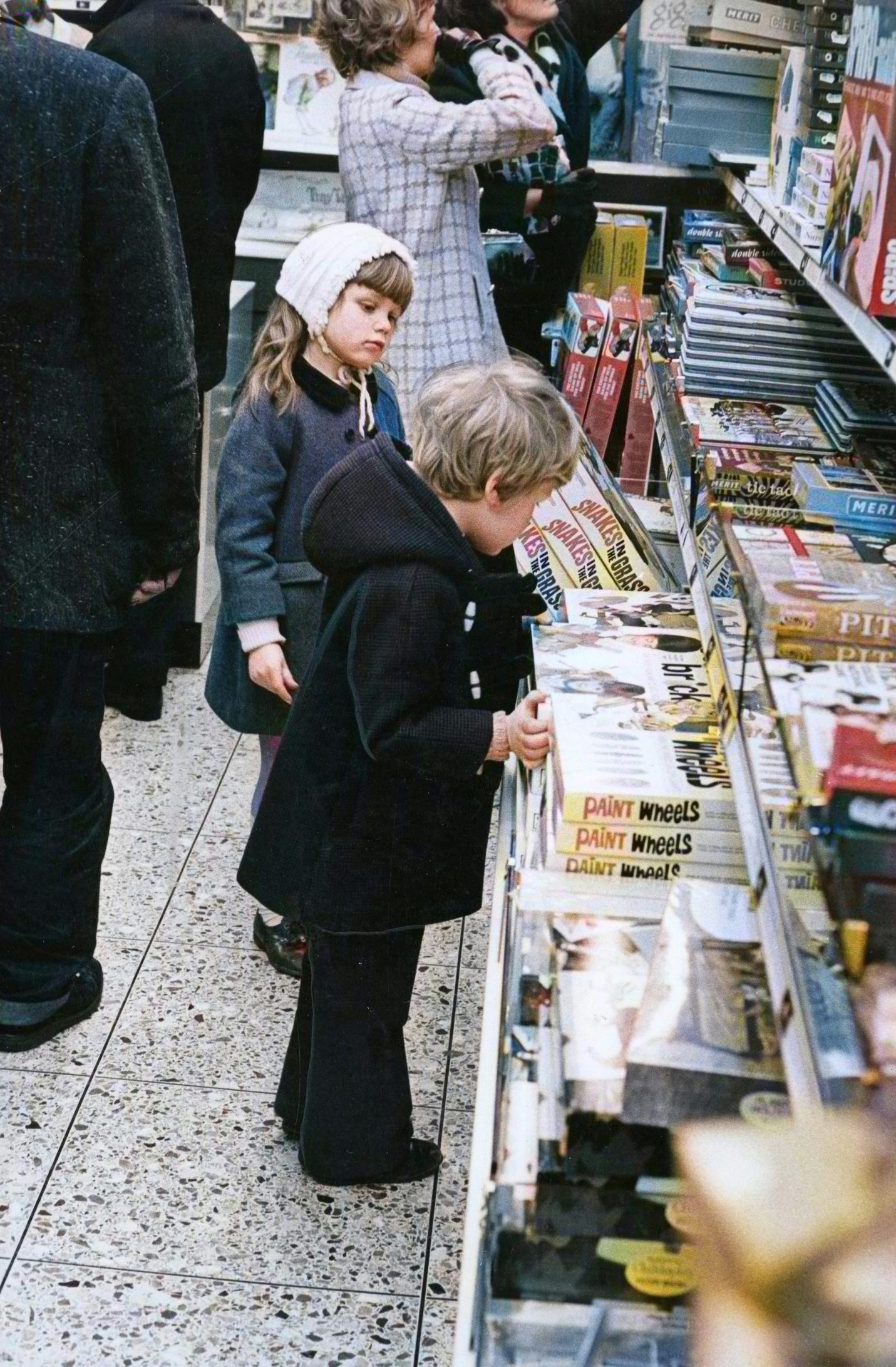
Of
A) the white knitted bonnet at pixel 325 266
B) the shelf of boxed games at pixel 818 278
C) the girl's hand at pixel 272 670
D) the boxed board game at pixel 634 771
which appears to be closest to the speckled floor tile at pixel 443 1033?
the girl's hand at pixel 272 670

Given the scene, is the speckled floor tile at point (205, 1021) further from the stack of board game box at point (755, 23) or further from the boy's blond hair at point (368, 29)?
the stack of board game box at point (755, 23)

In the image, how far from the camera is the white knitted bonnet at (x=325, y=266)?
2637 millimetres

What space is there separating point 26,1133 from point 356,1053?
61cm

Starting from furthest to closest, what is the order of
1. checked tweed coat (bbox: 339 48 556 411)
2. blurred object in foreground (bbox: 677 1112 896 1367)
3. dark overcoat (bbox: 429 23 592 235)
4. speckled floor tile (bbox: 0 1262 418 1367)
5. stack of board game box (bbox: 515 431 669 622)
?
dark overcoat (bbox: 429 23 592 235) → checked tweed coat (bbox: 339 48 556 411) → stack of board game box (bbox: 515 431 669 622) → speckled floor tile (bbox: 0 1262 418 1367) → blurred object in foreground (bbox: 677 1112 896 1367)

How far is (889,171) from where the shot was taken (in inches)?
65.6

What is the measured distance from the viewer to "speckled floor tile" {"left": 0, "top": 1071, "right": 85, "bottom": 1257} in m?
2.31

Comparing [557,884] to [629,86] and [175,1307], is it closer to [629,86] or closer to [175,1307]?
[175,1307]

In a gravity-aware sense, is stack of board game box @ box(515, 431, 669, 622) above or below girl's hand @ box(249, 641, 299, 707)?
above

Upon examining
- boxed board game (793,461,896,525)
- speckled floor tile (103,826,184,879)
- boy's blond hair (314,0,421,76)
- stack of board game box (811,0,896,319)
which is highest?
stack of board game box (811,0,896,319)

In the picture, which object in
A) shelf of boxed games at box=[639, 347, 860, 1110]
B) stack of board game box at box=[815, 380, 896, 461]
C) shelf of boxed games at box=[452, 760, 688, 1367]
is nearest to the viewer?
shelf of boxed games at box=[639, 347, 860, 1110]

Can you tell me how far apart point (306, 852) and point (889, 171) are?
1149 millimetres

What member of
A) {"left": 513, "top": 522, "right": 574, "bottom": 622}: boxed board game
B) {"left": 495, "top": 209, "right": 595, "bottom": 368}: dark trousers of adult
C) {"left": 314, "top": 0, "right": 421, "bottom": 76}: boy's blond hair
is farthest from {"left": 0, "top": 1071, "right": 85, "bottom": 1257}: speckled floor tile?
{"left": 495, "top": 209, "right": 595, "bottom": 368}: dark trousers of adult

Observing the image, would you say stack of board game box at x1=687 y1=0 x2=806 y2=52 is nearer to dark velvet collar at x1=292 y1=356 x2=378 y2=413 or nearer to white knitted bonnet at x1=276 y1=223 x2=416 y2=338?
white knitted bonnet at x1=276 y1=223 x2=416 y2=338

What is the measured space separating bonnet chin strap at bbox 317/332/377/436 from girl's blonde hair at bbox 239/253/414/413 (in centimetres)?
5
